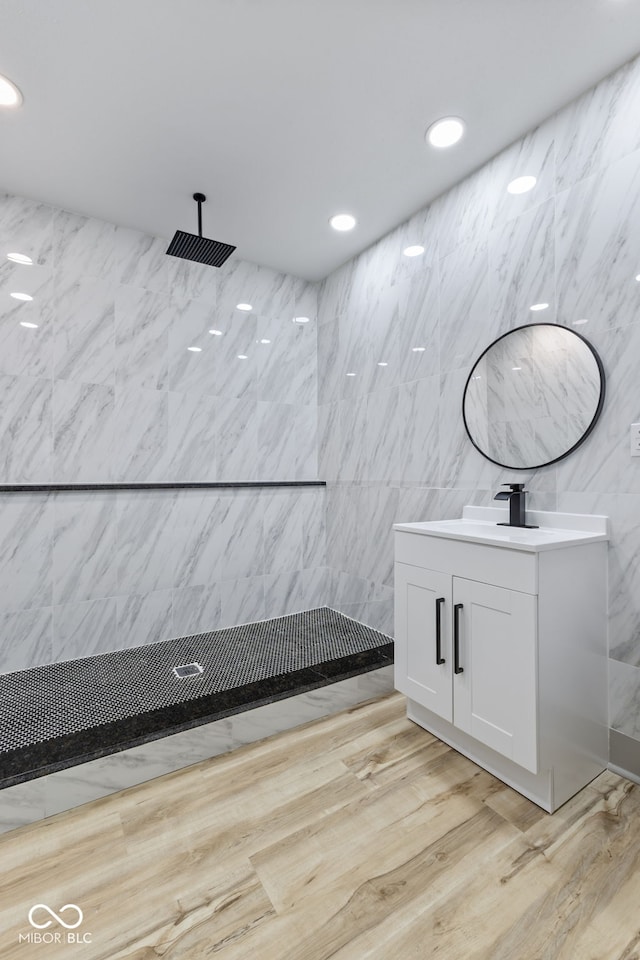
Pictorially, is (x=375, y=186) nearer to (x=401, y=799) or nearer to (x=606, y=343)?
(x=606, y=343)

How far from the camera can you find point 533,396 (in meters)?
1.91

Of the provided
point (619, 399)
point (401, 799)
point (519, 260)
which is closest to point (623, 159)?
point (519, 260)

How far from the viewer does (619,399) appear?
163cm

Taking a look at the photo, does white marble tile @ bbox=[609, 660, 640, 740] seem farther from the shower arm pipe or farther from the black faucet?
the shower arm pipe

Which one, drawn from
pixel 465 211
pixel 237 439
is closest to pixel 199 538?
pixel 237 439

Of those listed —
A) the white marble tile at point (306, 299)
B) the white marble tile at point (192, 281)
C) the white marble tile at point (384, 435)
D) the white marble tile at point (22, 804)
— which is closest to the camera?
the white marble tile at point (22, 804)

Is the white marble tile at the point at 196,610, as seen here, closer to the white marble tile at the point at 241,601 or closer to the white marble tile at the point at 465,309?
the white marble tile at the point at 241,601

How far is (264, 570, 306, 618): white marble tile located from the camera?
10.0 feet

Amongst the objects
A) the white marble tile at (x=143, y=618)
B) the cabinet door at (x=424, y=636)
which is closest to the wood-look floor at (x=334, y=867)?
the cabinet door at (x=424, y=636)

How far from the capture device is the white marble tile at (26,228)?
231 centimetres

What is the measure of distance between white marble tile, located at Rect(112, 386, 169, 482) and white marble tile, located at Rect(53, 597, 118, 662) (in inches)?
28.8

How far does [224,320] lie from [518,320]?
182cm

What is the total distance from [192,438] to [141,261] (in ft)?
3.57

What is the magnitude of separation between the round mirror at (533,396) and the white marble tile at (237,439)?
56.9 inches
